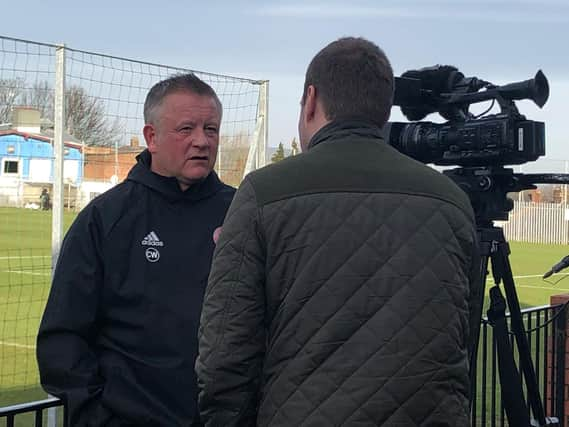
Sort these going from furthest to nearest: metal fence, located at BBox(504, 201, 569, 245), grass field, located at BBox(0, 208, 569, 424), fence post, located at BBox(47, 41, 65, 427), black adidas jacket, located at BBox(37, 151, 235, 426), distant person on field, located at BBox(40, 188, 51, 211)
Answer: metal fence, located at BBox(504, 201, 569, 245) → grass field, located at BBox(0, 208, 569, 424) → distant person on field, located at BBox(40, 188, 51, 211) → fence post, located at BBox(47, 41, 65, 427) → black adidas jacket, located at BBox(37, 151, 235, 426)

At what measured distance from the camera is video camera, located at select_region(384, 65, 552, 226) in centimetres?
311

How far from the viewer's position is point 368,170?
191 cm

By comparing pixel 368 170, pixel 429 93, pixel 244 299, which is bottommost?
pixel 244 299

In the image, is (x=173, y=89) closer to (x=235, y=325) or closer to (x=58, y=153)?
(x=235, y=325)

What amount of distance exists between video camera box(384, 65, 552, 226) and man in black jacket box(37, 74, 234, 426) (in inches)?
35.2

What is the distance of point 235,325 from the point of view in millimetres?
1838

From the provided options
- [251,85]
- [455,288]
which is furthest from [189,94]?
[251,85]

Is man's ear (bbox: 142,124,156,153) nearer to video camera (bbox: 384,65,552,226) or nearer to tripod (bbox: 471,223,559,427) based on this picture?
video camera (bbox: 384,65,552,226)

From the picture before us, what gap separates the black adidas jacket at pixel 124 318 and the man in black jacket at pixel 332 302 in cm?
60

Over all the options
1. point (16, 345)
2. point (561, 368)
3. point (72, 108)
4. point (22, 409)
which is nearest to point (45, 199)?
point (72, 108)

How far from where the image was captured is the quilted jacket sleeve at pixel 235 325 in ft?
6.04

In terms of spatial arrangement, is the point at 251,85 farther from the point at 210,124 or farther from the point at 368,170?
the point at 368,170

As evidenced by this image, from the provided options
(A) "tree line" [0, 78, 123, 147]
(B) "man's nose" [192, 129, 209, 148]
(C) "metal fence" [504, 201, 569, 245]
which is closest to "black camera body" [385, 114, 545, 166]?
(B) "man's nose" [192, 129, 209, 148]

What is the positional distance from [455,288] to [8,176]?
489 centimetres
